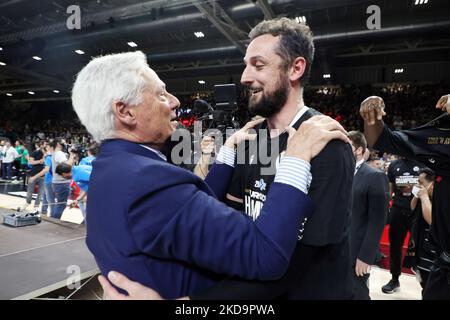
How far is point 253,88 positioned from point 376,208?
1.89 meters

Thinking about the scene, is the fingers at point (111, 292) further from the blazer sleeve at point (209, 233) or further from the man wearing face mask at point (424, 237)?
the man wearing face mask at point (424, 237)

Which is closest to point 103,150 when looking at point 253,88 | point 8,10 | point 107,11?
point 253,88

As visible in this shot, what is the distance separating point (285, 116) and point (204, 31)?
1055cm

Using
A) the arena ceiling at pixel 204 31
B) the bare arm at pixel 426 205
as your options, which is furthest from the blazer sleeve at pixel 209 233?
the arena ceiling at pixel 204 31

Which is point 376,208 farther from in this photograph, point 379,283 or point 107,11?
point 107,11

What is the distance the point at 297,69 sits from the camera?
114 centimetres

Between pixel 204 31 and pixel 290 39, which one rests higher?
pixel 204 31

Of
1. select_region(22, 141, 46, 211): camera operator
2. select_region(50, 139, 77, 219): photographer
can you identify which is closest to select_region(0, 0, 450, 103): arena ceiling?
select_region(50, 139, 77, 219): photographer

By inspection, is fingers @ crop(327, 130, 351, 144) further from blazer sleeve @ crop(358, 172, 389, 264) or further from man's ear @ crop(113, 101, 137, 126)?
blazer sleeve @ crop(358, 172, 389, 264)

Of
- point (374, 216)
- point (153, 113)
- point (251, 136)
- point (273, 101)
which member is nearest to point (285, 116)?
point (273, 101)

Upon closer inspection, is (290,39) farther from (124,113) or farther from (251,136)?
(124,113)

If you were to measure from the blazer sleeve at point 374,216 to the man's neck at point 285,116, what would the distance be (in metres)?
1.72

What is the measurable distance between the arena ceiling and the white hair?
6447 mm

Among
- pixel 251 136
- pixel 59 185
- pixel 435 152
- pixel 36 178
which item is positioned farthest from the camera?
pixel 36 178
